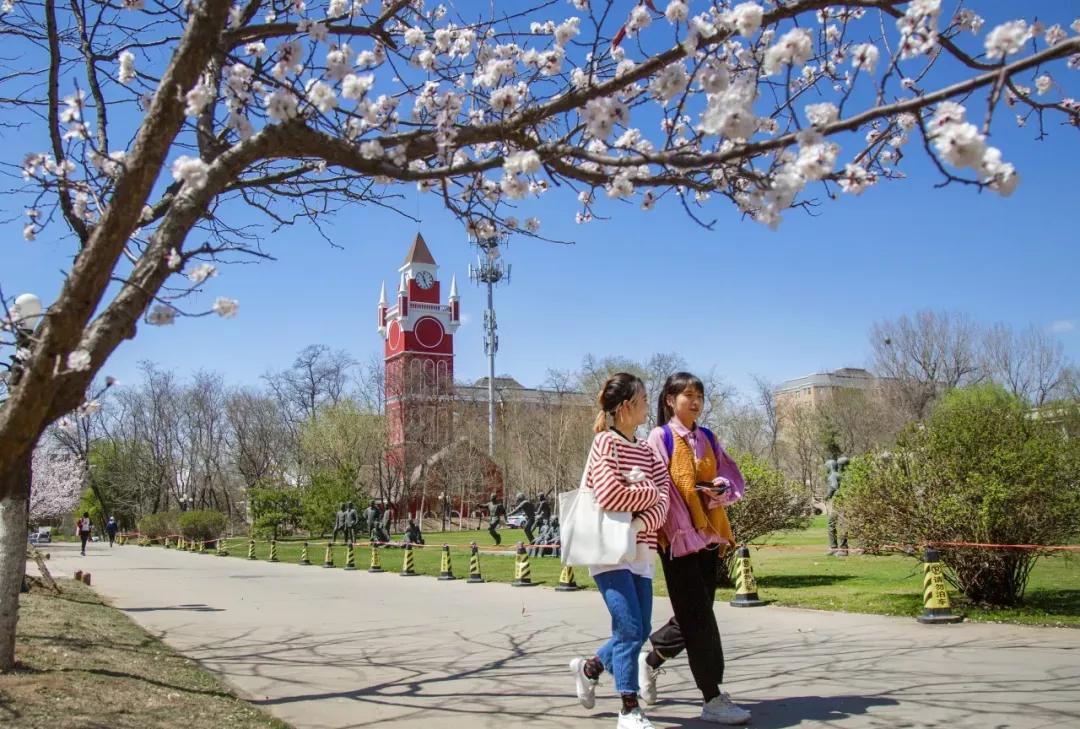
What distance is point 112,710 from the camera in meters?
5.02

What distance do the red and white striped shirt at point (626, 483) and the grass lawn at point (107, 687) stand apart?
2.34 m

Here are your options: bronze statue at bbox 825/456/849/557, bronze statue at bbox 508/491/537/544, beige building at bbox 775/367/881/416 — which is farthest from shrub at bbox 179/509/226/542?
beige building at bbox 775/367/881/416

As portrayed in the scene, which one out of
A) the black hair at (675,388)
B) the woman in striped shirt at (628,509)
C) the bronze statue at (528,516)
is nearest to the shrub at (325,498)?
the bronze statue at (528,516)

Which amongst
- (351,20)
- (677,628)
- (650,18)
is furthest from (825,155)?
(351,20)

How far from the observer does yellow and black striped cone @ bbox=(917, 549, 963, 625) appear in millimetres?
7934

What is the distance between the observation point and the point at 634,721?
14.4ft

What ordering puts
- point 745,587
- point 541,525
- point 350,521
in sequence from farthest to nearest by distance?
point 350,521
point 541,525
point 745,587

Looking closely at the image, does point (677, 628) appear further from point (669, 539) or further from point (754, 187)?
point (754, 187)

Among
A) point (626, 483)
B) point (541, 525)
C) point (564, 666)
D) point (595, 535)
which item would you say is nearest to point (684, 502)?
point (626, 483)

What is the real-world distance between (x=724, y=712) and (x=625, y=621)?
775mm

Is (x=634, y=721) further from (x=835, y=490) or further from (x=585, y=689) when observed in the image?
(x=835, y=490)

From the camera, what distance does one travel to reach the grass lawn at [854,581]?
8.63 meters

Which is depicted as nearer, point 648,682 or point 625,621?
point 625,621

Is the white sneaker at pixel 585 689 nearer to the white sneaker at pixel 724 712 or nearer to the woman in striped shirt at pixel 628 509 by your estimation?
the woman in striped shirt at pixel 628 509
